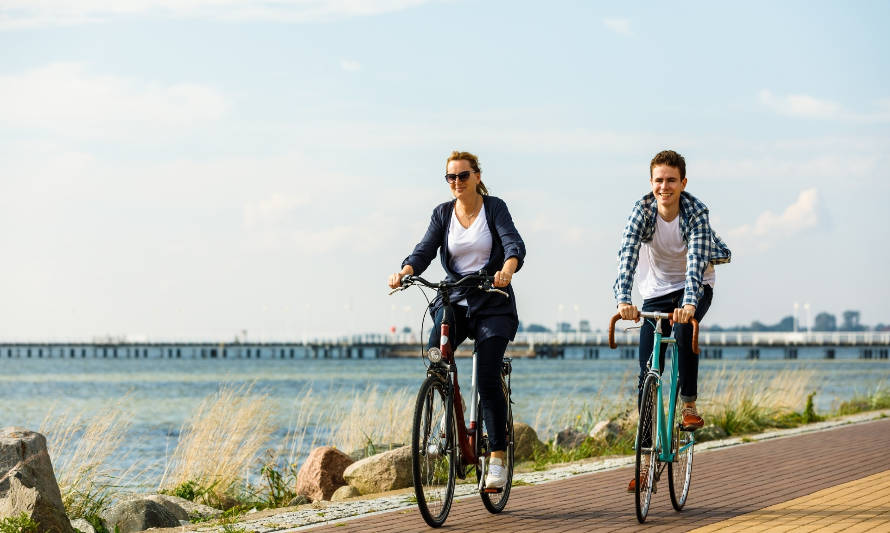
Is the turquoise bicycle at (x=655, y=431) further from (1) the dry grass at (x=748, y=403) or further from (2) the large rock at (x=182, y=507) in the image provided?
(1) the dry grass at (x=748, y=403)

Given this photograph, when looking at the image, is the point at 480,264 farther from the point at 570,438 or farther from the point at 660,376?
the point at 570,438

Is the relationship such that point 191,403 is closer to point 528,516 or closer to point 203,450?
point 203,450

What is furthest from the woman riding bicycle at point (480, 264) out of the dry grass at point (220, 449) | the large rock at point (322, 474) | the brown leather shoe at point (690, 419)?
the dry grass at point (220, 449)

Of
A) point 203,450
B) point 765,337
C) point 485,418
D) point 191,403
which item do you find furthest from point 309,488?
point 765,337

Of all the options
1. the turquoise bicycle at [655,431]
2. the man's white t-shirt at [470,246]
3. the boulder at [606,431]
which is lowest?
the boulder at [606,431]

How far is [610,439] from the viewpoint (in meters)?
Result: 12.2

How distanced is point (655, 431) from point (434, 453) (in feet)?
4.13

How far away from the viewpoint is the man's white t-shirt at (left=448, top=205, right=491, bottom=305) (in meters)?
6.64

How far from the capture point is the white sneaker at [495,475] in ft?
21.7

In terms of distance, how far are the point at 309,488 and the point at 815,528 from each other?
5.70 metres

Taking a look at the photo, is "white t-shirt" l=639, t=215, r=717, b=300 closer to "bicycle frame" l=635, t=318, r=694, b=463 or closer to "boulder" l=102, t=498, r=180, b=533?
"bicycle frame" l=635, t=318, r=694, b=463

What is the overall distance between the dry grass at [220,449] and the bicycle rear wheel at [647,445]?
17.4 ft

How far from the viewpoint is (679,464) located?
22.8ft

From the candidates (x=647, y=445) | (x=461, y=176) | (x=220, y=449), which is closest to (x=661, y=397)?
(x=647, y=445)
